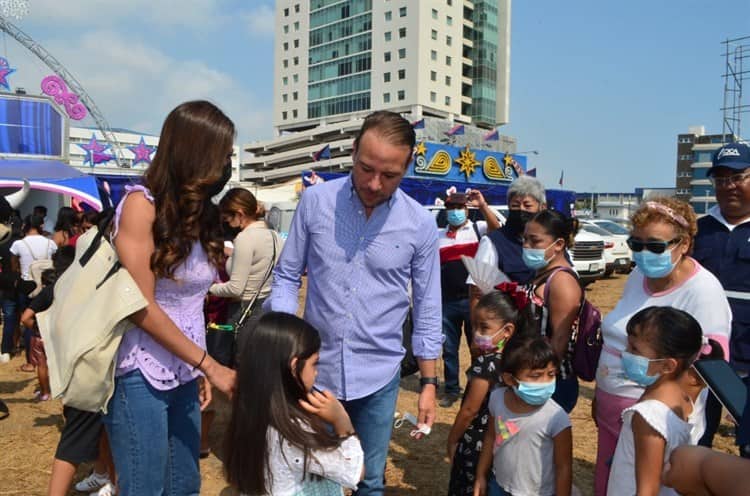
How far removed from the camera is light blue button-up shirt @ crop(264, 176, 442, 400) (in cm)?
231

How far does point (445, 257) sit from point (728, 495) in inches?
184

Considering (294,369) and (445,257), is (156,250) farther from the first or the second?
(445,257)

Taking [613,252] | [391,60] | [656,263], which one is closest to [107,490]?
[656,263]

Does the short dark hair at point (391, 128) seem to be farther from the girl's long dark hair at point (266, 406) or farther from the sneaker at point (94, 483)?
the sneaker at point (94, 483)

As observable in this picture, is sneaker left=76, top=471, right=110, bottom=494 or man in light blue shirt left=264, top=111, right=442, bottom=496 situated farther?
sneaker left=76, top=471, right=110, bottom=494

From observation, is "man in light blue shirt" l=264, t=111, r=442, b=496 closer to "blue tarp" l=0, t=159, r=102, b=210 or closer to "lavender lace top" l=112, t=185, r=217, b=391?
"lavender lace top" l=112, t=185, r=217, b=391

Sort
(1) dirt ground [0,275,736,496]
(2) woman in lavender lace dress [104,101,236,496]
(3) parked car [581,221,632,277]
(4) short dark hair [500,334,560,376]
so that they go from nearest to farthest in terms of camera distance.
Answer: (2) woman in lavender lace dress [104,101,236,496]
(4) short dark hair [500,334,560,376]
(1) dirt ground [0,275,736,496]
(3) parked car [581,221,632,277]

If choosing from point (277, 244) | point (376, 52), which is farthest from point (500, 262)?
point (376, 52)

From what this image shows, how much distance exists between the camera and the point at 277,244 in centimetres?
428

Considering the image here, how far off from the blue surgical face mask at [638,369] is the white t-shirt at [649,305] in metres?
0.20

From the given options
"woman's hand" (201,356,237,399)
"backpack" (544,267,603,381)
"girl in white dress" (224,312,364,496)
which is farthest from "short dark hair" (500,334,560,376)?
"woman's hand" (201,356,237,399)

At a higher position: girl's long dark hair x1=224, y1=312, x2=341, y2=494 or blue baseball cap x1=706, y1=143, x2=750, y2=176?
blue baseball cap x1=706, y1=143, x2=750, y2=176

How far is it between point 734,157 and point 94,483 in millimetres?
4468

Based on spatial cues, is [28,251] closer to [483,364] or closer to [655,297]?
[483,364]
